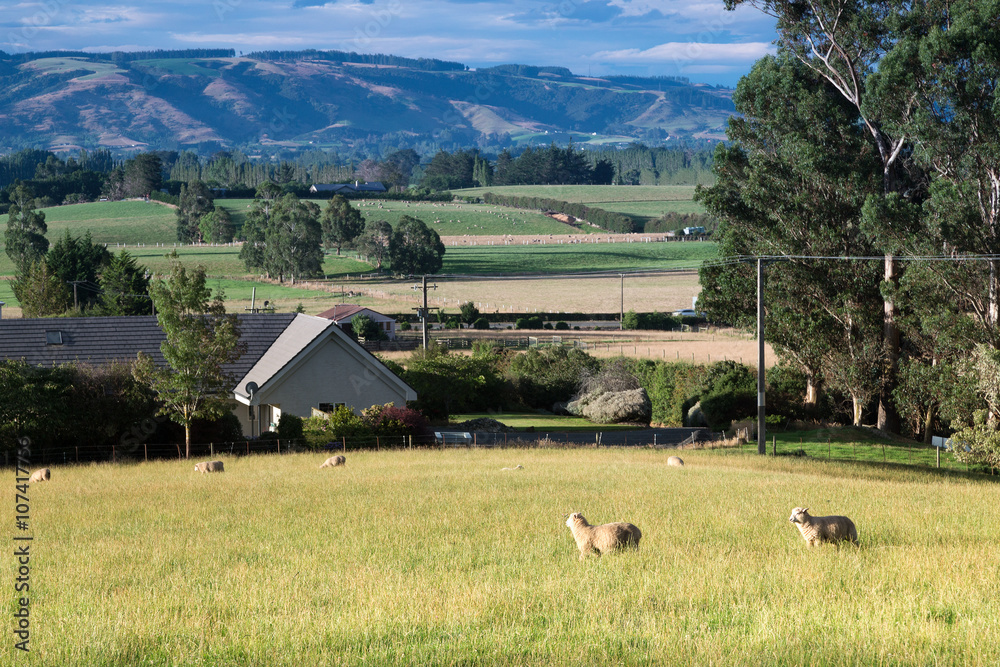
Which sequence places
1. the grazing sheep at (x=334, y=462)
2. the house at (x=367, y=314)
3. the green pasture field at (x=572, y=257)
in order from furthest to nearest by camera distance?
the green pasture field at (x=572, y=257)
the house at (x=367, y=314)
the grazing sheep at (x=334, y=462)

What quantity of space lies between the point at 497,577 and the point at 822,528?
5.46 metres

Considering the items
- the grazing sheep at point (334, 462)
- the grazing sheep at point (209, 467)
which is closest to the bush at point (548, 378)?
the grazing sheep at point (334, 462)

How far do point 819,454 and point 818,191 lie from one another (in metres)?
12.5

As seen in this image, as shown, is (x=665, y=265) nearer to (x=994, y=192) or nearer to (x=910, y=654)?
(x=994, y=192)

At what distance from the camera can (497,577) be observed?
12281 millimetres

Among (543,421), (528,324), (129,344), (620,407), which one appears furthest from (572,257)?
(129,344)

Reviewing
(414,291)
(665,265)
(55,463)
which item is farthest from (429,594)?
(665,265)

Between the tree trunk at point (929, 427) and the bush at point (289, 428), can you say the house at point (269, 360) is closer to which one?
the bush at point (289, 428)

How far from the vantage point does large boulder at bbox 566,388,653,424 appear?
56.4 metres

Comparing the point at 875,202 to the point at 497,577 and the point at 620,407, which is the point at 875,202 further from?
the point at 497,577

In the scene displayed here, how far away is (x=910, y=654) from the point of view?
8.88 meters

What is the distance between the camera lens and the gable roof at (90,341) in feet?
128

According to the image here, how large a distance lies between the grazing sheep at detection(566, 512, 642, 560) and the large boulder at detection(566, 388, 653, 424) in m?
42.4

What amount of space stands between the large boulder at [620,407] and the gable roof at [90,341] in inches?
869
